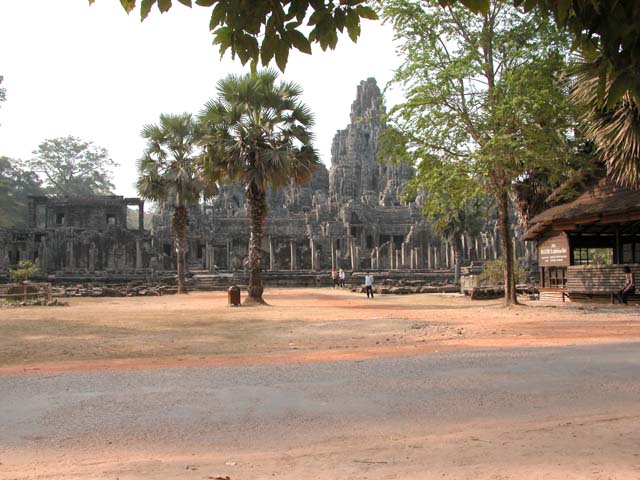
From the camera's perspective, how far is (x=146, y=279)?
4422 cm

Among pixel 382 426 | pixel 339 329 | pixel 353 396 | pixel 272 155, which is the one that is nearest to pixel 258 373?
pixel 353 396

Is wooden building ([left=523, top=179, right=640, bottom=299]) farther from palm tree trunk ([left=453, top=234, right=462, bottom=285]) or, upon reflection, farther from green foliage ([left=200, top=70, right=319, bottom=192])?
palm tree trunk ([left=453, top=234, right=462, bottom=285])

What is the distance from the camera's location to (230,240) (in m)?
58.1

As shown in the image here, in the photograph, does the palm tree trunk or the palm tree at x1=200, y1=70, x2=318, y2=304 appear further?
the palm tree trunk

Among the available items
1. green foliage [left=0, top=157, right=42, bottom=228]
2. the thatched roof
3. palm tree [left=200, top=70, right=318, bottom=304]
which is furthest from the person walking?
green foliage [left=0, top=157, right=42, bottom=228]

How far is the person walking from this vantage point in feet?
61.1

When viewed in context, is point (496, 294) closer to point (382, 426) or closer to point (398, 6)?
point (398, 6)

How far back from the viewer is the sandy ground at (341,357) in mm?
4016

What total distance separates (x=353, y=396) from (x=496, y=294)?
22.5 metres

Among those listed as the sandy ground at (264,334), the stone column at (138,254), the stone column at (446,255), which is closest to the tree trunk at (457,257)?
the stone column at (446,255)

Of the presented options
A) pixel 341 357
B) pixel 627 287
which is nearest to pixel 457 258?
pixel 627 287

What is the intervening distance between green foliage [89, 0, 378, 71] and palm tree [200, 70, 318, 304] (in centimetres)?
1851

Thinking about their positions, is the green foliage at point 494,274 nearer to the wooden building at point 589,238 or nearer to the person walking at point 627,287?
the wooden building at point 589,238

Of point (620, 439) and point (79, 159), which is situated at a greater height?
point (79, 159)
